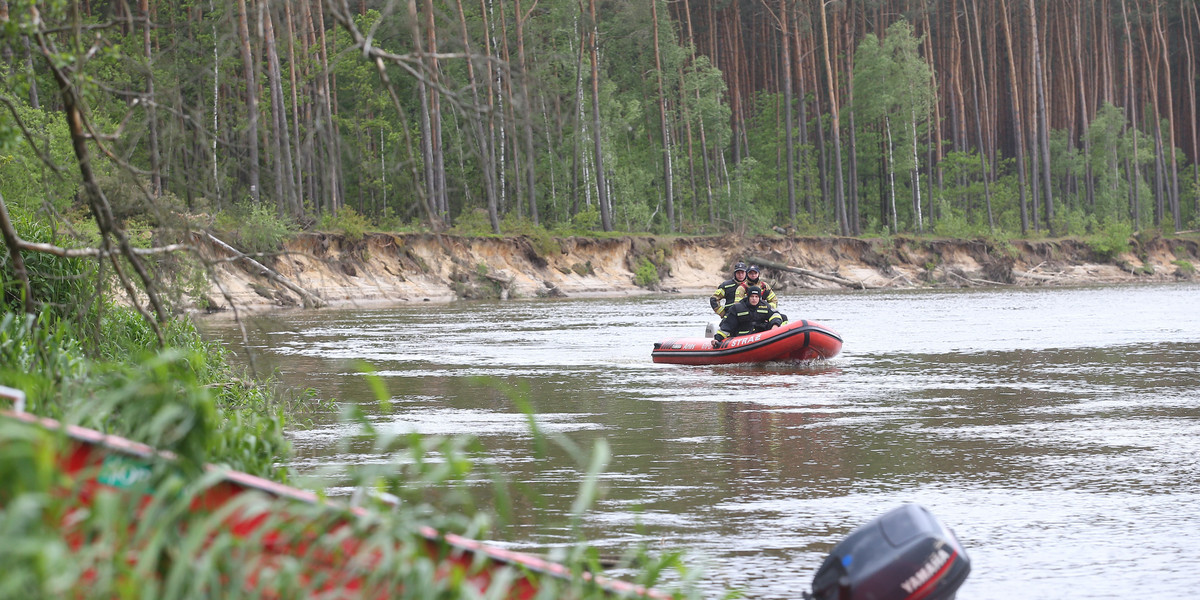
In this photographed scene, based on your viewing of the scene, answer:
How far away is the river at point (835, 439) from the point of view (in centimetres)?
663

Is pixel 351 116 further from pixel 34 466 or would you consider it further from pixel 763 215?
pixel 34 466

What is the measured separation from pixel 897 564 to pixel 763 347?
1309cm

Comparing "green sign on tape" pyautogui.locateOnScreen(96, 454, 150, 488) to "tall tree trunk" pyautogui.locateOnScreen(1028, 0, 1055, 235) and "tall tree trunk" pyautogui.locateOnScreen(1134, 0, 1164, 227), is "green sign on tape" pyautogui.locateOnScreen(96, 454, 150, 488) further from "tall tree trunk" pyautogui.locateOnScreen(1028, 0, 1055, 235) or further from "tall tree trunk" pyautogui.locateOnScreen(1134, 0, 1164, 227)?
"tall tree trunk" pyautogui.locateOnScreen(1134, 0, 1164, 227)

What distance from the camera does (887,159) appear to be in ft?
215

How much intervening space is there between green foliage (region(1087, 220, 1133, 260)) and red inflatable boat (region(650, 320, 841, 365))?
43556mm

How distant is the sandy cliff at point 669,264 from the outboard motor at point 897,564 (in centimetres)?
2833

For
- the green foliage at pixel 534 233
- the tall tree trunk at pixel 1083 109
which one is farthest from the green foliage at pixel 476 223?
the tall tree trunk at pixel 1083 109

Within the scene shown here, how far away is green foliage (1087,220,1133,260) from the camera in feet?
185

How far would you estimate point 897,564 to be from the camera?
16.3ft

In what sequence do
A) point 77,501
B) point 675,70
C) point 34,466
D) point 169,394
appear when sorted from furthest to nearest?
1. point 675,70
2. point 169,394
3. point 77,501
4. point 34,466

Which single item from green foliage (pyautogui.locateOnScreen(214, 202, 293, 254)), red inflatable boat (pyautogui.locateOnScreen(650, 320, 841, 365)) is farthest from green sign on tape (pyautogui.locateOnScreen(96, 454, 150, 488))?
red inflatable boat (pyautogui.locateOnScreen(650, 320, 841, 365))

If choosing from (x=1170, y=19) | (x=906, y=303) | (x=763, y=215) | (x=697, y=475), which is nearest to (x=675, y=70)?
(x=763, y=215)

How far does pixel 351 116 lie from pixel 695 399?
41.3 m

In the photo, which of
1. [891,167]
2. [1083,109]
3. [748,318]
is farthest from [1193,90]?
[748,318]
